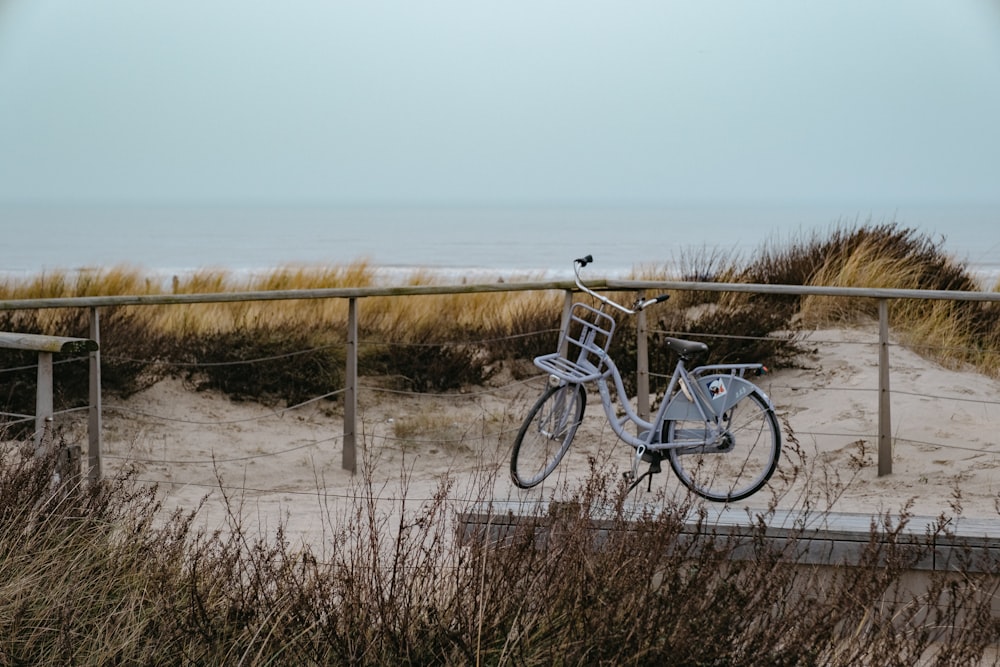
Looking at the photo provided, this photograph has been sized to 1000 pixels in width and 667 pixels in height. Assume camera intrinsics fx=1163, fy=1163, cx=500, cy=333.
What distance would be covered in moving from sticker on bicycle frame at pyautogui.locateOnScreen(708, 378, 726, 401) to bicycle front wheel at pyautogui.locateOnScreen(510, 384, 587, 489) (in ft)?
2.11

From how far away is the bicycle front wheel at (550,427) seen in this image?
220 inches

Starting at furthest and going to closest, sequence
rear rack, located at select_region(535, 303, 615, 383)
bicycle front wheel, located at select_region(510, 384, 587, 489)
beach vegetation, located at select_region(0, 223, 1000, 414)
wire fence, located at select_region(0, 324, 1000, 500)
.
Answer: beach vegetation, located at select_region(0, 223, 1000, 414) → wire fence, located at select_region(0, 324, 1000, 500) → bicycle front wheel, located at select_region(510, 384, 587, 489) → rear rack, located at select_region(535, 303, 615, 383)

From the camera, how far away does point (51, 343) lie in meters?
4.61

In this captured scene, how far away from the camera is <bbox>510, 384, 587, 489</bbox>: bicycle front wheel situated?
5598 mm

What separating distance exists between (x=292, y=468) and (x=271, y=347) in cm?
160

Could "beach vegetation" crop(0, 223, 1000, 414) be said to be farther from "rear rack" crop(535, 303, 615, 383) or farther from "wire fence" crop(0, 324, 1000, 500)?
"rear rack" crop(535, 303, 615, 383)

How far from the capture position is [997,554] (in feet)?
12.1

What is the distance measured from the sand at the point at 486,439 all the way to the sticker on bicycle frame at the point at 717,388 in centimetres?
80

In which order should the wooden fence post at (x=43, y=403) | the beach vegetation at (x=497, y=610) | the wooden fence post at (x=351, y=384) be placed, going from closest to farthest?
the beach vegetation at (x=497, y=610)
the wooden fence post at (x=43, y=403)
the wooden fence post at (x=351, y=384)

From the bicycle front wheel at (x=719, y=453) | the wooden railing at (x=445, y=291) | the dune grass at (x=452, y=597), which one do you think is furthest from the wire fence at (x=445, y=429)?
the dune grass at (x=452, y=597)

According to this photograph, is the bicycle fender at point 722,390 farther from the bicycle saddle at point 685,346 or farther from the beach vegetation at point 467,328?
the beach vegetation at point 467,328

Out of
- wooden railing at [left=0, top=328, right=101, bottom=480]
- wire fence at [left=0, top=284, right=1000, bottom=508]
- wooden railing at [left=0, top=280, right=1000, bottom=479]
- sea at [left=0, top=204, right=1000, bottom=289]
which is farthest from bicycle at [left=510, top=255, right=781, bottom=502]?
sea at [left=0, top=204, right=1000, bottom=289]

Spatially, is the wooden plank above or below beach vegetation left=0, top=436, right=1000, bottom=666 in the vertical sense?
above

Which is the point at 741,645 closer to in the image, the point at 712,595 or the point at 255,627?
the point at 712,595
